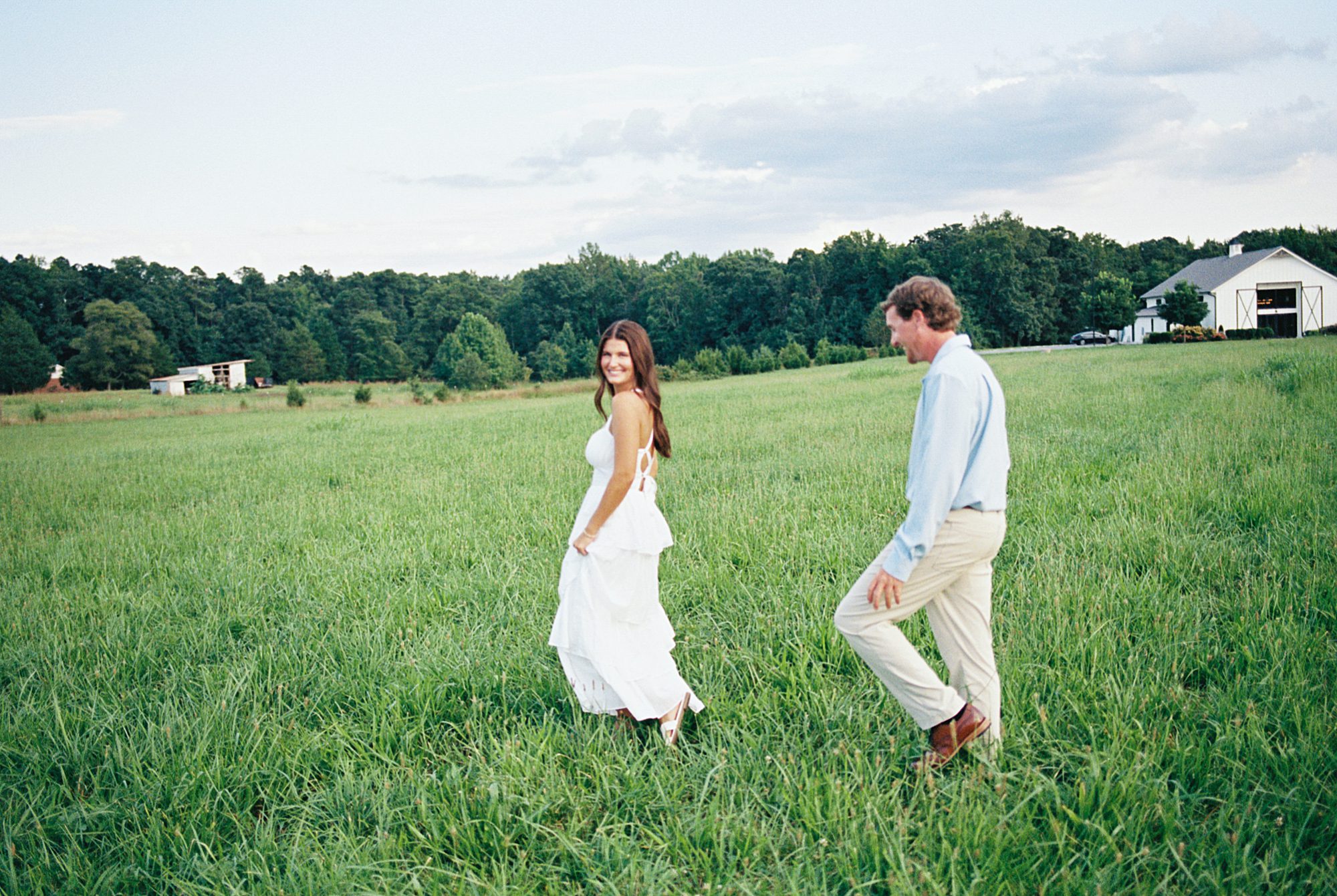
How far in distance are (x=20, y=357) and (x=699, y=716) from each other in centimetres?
8182

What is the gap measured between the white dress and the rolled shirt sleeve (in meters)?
1.38

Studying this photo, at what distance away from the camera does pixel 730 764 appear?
11.8 ft

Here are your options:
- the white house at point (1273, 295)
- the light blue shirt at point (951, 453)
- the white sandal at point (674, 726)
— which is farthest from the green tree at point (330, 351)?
the light blue shirt at point (951, 453)

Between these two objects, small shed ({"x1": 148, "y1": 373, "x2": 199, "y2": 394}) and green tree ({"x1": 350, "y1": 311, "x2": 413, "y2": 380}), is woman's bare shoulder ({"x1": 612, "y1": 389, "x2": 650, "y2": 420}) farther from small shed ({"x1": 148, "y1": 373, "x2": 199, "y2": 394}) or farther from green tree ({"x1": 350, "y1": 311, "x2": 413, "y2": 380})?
green tree ({"x1": 350, "y1": 311, "x2": 413, "y2": 380})

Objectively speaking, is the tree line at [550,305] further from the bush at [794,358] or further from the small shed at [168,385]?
the bush at [794,358]

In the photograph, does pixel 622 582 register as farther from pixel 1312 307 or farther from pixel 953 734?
pixel 1312 307

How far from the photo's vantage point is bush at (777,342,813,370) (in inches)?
2628

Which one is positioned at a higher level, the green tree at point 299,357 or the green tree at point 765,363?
the green tree at point 299,357

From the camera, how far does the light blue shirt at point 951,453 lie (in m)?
3.13

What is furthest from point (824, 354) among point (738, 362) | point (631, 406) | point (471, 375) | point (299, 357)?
point (631, 406)

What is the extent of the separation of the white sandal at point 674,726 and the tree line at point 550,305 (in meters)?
65.2

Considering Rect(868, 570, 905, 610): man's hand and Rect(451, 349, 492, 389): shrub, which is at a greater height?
Rect(451, 349, 492, 389): shrub

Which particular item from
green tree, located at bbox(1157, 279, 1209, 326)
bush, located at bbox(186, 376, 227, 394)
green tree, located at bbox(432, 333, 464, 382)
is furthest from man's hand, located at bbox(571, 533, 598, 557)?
green tree, located at bbox(432, 333, 464, 382)

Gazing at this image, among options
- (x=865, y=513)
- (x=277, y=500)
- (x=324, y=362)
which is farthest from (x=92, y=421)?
(x=324, y=362)
